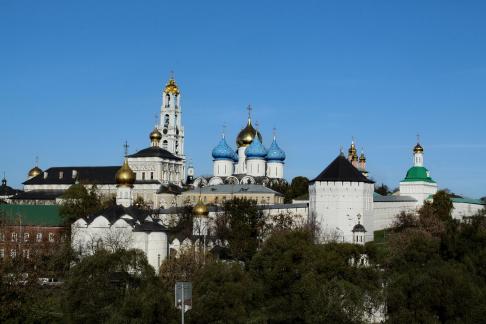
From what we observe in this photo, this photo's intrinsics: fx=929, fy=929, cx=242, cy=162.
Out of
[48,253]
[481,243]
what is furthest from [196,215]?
[481,243]

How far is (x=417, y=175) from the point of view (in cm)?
6838

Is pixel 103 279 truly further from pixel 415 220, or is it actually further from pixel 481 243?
pixel 415 220

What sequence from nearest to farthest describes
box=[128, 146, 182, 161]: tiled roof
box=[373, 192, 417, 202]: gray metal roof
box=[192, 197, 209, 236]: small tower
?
box=[192, 197, 209, 236]: small tower
box=[373, 192, 417, 202]: gray metal roof
box=[128, 146, 182, 161]: tiled roof

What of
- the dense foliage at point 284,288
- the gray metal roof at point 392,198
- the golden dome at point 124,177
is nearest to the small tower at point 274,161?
the gray metal roof at point 392,198

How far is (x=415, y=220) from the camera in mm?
55094

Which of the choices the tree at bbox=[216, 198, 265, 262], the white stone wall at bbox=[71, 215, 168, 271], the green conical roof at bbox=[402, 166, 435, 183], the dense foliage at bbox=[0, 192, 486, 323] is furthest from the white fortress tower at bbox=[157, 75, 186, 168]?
the dense foliage at bbox=[0, 192, 486, 323]

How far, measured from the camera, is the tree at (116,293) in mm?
22594

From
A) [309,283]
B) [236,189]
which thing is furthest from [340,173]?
[309,283]

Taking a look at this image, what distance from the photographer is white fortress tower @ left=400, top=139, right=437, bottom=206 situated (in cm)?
6738

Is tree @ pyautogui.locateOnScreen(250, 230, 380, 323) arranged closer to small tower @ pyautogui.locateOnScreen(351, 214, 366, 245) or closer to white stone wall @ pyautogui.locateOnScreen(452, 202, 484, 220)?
small tower @ pyautogui.locateOnScreen(351, 214, 366, 245)

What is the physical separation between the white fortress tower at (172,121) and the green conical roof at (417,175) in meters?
20.3

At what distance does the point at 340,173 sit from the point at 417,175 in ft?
56.2

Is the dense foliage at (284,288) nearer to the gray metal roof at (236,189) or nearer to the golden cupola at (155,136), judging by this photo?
the gray metal roof at (236,189)

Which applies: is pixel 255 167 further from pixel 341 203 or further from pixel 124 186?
pixel 124 186
